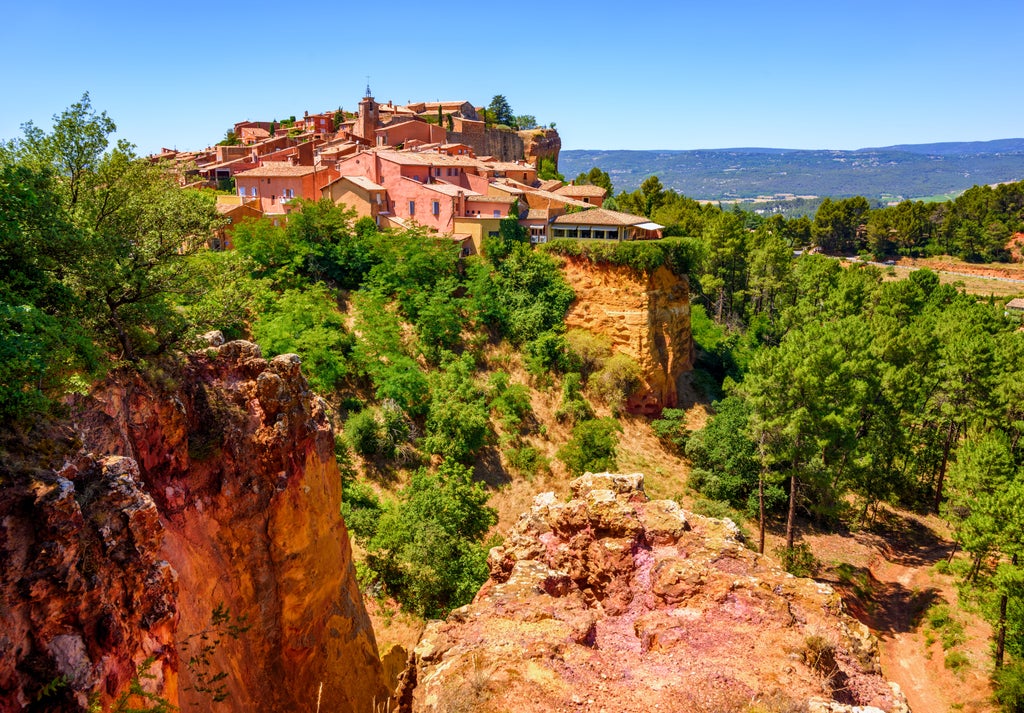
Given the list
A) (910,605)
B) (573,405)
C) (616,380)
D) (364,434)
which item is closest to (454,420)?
(364,434)

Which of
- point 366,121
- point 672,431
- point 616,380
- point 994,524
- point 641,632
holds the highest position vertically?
point 366,121

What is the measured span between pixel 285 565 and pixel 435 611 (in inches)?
433

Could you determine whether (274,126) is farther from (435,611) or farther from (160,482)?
(160,482)

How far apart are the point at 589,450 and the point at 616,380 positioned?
7078mm

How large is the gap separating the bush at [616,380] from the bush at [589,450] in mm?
4256

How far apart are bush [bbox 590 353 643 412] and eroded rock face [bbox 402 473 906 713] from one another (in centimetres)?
2501

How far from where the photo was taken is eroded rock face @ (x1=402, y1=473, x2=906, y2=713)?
9781mm

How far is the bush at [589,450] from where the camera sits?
34.4 m

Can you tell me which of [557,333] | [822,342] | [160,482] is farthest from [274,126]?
[160,482]

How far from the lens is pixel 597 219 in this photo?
44406 millimetres

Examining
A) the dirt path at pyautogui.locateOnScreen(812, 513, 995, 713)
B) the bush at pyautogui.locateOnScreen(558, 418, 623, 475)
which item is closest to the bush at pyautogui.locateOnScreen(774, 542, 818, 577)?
the dirt path at pyautogui.locateOnScreen(812, 513, 995, 713)

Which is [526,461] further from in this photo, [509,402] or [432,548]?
[432,548]

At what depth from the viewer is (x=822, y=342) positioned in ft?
96.6

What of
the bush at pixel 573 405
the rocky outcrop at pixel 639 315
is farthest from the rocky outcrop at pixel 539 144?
the bush at pixel 573 405
